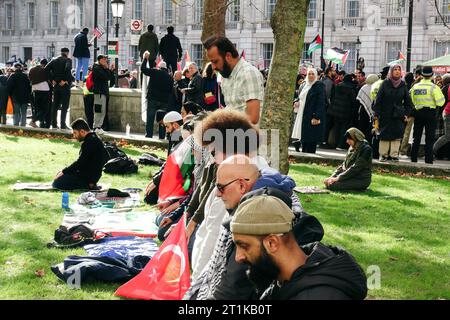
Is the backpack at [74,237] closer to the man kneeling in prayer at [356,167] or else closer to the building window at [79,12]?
the man kneeling in prayer at [356,167]

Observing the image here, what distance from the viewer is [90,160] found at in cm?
1133

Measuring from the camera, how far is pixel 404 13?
43.5m

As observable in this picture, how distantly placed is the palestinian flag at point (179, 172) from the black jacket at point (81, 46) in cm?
1718

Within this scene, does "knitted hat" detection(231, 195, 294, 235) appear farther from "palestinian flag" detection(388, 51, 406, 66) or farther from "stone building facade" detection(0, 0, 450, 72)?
"stone building facade" detection(0, 0, 450, 72)

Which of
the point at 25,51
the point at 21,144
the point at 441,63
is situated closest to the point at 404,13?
the point at 441,63

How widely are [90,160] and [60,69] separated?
8.78m

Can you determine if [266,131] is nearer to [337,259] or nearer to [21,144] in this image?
[337,259]

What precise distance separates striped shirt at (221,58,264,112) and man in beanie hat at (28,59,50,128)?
12.7m

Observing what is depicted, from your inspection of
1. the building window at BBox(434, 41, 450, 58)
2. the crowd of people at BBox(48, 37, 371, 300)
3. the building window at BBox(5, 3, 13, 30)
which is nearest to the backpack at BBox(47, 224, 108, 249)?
the crowd of people at BBox(48, 37, 371, 300)

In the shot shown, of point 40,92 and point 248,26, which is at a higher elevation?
point 248,26

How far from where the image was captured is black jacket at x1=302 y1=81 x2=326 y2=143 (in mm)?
15148

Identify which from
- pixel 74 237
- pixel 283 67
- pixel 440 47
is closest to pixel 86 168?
pixel 283 67

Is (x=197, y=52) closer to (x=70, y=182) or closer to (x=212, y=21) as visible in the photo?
(x=212, y=21)
